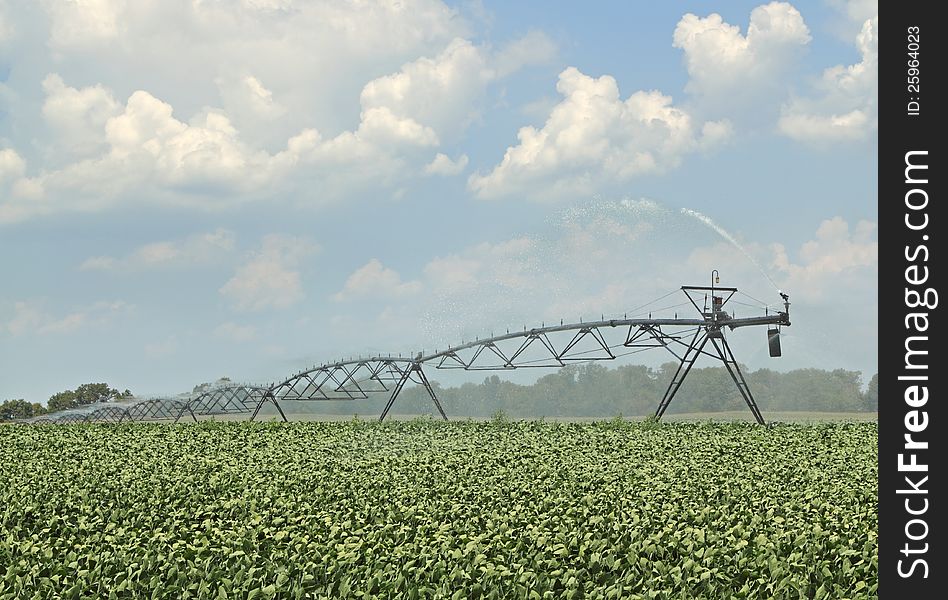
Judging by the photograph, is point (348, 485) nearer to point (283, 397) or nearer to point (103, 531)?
point (103, 531)

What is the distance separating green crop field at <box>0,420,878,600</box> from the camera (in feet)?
19.2

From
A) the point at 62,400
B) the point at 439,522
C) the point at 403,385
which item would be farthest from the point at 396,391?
the point at 62,400

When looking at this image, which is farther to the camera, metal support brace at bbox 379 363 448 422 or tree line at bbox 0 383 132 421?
tree line at bbox 0 383 132 421

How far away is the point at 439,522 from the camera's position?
7359 millimetres

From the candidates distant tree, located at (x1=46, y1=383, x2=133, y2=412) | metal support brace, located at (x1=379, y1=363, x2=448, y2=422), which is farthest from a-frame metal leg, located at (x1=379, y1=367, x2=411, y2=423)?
distant tree, located at (x1=46, y1=383, x2=133, y2=412)

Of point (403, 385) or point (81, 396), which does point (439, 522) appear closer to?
point (403, 385)

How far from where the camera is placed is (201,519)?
7.98 m

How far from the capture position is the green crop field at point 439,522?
5840mm

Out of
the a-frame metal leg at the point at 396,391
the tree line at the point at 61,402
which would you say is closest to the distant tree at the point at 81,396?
the tree line at the point at 61,402

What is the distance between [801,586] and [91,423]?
49.8ft

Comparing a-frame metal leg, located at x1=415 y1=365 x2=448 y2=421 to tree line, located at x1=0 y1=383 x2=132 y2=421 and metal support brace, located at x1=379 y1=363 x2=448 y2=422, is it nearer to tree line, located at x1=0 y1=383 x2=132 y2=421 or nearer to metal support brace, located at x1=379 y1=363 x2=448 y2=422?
metal support brace, located at x1=379 y1=363 x2=448 y2=422
